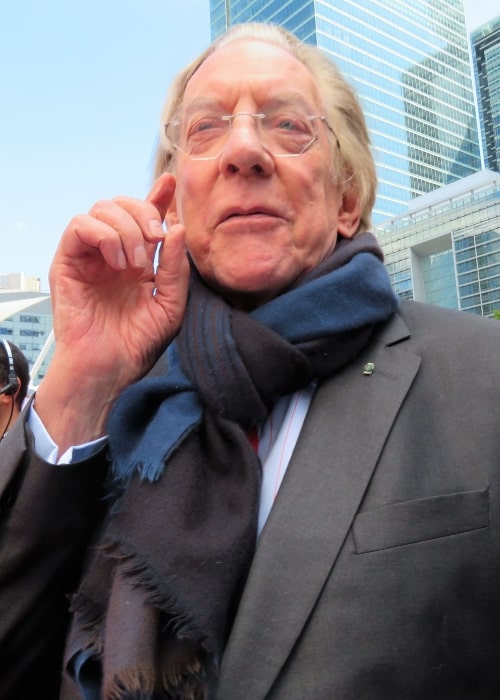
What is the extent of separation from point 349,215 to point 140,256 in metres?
0.81

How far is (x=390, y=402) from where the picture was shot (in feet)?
4.52

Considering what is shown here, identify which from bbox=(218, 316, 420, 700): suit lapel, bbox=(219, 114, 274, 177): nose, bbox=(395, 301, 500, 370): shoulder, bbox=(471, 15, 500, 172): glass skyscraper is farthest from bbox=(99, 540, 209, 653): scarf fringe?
bbox=(471, 15, 500, 172): glass skyscraper

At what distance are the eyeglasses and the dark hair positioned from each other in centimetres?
219

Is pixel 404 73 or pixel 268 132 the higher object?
pixel 404 73

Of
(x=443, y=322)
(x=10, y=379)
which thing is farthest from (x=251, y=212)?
(x=10, y=379)

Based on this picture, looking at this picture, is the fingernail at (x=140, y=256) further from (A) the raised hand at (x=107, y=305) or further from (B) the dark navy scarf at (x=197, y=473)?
(B) the dark navy scarf at (x=197, y=473)

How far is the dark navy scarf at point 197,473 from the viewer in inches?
46.1

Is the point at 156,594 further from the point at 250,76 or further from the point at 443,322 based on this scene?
the point at 250,76

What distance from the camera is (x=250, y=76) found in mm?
1729

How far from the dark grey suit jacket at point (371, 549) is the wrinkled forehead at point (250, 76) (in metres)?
0.91

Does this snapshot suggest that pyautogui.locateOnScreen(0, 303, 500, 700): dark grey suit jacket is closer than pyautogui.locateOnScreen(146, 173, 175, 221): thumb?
Yes

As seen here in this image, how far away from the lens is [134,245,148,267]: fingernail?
141 centimetres

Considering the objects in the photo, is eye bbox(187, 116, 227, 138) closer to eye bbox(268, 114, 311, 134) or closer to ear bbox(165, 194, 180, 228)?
eye bbox(268, 114, 311, 134)

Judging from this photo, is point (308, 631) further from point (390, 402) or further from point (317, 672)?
point (390, 402)
